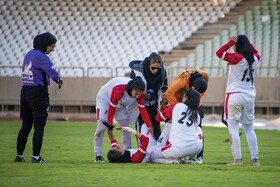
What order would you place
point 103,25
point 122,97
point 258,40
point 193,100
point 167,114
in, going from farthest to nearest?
point 103,25 < point 258,40 < point 122,97 < point 167,114 < point 193,100

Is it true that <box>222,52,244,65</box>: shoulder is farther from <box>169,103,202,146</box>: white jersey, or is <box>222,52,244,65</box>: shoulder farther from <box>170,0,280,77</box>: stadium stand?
<box>170,0,280,77</box>: stadium stand

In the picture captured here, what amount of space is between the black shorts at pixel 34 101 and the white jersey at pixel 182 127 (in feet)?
6.09

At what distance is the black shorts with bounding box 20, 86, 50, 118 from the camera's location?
23.6 ft

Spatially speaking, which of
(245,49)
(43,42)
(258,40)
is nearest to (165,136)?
(245,49)

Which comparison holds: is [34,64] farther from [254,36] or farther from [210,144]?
[254,36]

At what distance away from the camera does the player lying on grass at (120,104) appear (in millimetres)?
7242

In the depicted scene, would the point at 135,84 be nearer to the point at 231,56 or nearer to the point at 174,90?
the point at 174,90

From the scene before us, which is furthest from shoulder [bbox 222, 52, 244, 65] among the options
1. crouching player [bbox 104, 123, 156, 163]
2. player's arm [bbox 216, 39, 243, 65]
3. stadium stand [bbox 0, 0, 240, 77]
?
stadium stand [bbox 0, 0, 240, 77]

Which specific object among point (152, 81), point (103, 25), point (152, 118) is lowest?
point (152, 118)

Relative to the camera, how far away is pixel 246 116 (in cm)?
720

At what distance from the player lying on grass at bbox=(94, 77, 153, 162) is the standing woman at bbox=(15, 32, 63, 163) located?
81 centimetres

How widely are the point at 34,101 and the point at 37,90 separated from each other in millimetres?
167

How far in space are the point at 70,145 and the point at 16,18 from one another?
16273 millimetres

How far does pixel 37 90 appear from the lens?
7246 mm
